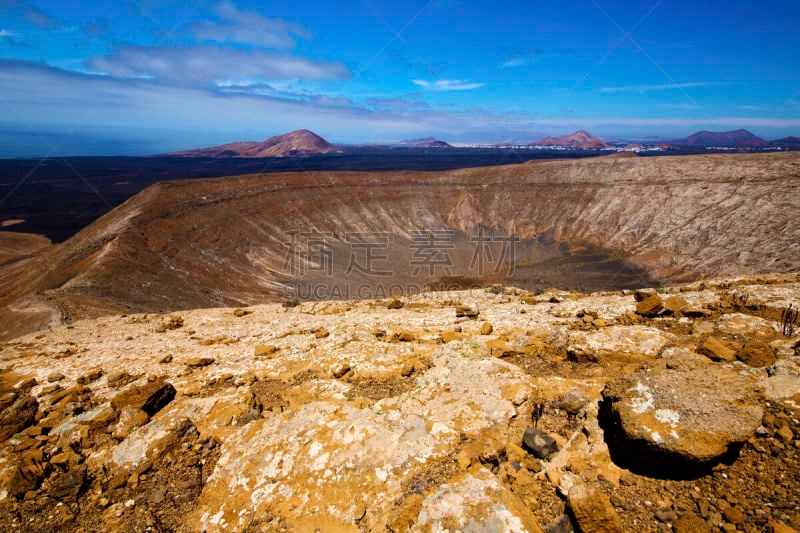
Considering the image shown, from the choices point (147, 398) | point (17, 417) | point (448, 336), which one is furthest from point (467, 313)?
point (17, 417)

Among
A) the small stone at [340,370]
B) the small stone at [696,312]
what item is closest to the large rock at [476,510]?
the small stone at [340,370]

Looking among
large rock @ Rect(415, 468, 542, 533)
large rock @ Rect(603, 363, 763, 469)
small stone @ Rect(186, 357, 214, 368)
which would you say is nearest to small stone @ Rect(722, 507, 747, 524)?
large rock @ Rect(603, 363, 763, 469)

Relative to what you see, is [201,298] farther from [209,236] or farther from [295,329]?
[295,329]

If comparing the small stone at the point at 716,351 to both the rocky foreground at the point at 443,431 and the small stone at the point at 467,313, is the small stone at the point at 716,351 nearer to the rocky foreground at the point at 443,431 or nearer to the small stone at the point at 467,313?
the rocky foreground at the point at 443,431

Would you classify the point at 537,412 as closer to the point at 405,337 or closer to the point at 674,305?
the point at 405,337

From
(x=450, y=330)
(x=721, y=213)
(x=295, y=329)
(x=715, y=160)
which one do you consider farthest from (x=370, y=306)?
(x=715, y=160)
